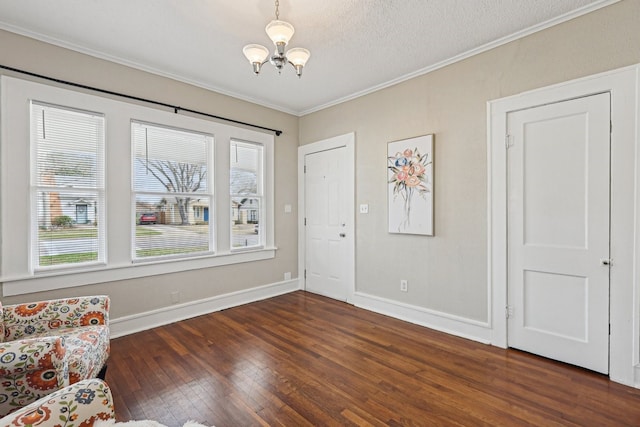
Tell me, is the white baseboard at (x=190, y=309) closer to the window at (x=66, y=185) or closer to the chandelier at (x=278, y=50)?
the window at (x=66, y=185)

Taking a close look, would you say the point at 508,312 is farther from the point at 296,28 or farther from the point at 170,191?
the point at 170,191

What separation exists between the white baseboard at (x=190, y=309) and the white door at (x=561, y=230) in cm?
297

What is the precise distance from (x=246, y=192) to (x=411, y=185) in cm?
220

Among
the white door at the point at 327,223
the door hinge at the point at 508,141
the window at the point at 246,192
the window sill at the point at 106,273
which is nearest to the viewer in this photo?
the window sill at the point at 106,273

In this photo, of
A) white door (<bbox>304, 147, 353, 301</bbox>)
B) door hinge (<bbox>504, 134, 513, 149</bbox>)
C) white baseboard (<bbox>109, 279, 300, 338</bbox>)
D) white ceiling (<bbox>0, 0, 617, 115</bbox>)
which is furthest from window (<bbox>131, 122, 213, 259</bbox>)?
door hinge (<bbox>504, 134, 513, 149</bbox>)

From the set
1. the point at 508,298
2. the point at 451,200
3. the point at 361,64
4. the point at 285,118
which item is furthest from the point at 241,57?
the point at 508,298

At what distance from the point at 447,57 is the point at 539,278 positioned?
2.25 metres

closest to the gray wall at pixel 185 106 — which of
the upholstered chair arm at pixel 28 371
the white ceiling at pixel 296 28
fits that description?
the white ceiling at pixel 296 28

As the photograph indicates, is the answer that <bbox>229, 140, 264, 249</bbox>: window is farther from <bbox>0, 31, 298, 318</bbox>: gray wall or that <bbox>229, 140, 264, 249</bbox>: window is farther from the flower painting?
the flower painting

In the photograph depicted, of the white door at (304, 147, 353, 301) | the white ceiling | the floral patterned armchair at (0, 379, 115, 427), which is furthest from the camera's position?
the white door at (304, 147, 353, 301)

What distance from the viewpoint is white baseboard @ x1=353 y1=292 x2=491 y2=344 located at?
2912 mm

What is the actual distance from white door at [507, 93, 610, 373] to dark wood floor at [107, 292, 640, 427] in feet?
0.84

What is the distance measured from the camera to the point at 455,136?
3074 mm

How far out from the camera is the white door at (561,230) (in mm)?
2281
